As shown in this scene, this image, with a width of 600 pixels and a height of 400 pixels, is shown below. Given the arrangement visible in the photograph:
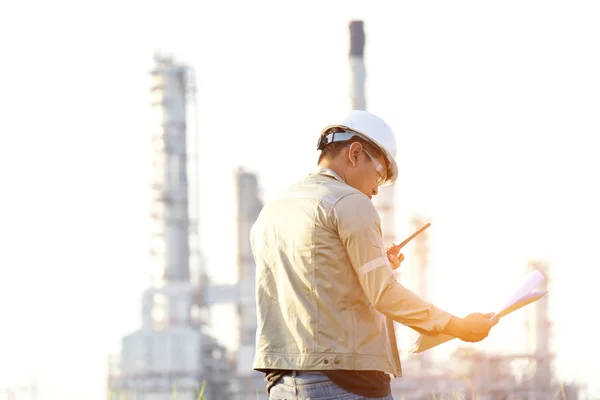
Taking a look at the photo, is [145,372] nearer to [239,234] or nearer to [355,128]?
[239,234]

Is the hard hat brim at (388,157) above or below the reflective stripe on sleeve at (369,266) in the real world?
above

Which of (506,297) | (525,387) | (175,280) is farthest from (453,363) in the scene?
(506,297)

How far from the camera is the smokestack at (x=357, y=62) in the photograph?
99.1ft

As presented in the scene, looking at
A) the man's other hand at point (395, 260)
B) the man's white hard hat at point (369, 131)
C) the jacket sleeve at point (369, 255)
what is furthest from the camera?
the man's other hand at point (395, 260)

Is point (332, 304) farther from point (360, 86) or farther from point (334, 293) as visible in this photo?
point (360, 86)

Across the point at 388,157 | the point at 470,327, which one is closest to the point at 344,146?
the point at 388,157

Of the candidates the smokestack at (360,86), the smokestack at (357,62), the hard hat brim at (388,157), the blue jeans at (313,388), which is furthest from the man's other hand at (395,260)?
the smokestack at (357,62)

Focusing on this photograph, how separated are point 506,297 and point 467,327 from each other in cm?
33

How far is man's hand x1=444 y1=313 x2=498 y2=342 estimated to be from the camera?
287cm

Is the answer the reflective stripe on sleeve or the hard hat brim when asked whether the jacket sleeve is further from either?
the hard hat brim

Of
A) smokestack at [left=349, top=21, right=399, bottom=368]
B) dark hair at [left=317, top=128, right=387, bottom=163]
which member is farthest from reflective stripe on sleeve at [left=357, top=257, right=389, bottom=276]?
smokestack at [left=349, top=21, right=399, bottom=368]

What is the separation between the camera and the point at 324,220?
2.76 metres

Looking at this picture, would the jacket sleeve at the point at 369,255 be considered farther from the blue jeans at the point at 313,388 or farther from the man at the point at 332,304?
the blue jeans at the point at 313,388

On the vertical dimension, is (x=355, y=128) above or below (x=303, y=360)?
above
